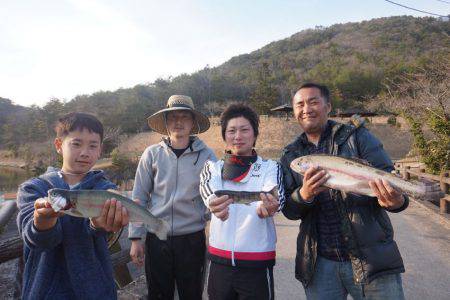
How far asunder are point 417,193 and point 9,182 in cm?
3345

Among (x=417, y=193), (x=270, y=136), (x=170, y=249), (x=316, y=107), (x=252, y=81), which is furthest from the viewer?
(x=252, y=81)

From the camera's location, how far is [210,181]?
10.0 ft

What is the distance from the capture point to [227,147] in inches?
129

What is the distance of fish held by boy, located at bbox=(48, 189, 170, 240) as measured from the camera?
2.14 metres

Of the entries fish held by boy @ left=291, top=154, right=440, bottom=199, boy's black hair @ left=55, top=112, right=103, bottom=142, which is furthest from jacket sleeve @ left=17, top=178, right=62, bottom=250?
fish held by boy @ left=291, top=154, right=440, bottom=199

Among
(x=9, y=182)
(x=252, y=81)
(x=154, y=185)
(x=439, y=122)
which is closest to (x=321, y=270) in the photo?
(x=154, y=185)

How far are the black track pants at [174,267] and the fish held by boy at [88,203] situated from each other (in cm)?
84

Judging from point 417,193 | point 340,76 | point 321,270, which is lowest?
point 321,270

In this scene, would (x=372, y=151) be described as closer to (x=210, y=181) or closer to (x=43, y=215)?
(x=210, y=181)

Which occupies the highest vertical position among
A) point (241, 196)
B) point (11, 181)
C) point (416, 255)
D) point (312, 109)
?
point (312, 109)

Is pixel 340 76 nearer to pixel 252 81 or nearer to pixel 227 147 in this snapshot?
pixel 252 81

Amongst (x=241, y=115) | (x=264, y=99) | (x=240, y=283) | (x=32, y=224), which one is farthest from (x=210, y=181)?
(x=264, y=99)

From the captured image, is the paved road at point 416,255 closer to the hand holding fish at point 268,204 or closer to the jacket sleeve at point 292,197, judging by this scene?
the jacket sleeve at point 292,197

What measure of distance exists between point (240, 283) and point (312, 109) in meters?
1.72
